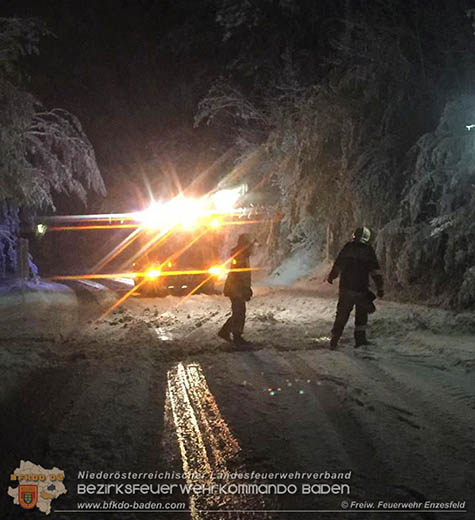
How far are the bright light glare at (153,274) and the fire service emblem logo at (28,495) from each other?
1157 cm

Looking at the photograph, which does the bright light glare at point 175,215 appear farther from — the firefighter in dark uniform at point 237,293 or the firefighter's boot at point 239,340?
the firefighter's boot at point 239,340

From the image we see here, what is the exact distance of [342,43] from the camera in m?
12.5

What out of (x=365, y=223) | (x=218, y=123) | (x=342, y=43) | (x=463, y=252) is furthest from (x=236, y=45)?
(x=463, y=252)

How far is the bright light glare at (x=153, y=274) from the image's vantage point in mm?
14666

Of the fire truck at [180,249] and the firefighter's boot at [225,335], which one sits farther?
the fire truck at [180,249]

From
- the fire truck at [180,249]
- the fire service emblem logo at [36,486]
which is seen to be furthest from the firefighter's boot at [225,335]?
the fire truck at [180,249]

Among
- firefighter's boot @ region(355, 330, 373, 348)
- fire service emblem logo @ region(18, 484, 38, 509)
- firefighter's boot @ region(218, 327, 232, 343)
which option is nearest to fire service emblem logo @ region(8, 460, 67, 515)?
fire service emblem logo @ region(18, 484, 38, 509)

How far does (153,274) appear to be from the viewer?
1473 cm

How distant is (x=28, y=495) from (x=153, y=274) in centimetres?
1174

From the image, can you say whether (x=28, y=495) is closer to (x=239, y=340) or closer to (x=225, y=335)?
(x=239, y=340)

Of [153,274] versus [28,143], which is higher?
[28,143]

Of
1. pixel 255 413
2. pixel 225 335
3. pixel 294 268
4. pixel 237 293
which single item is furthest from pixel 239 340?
pixel 294 268

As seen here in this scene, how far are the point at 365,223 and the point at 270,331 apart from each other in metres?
4.95

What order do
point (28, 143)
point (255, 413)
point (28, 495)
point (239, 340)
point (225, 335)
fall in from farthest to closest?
1. point (28, 143)
2. point (225, 335)
3. point (239, 340)
4. point (255, 413)
5. point (28, 495)
